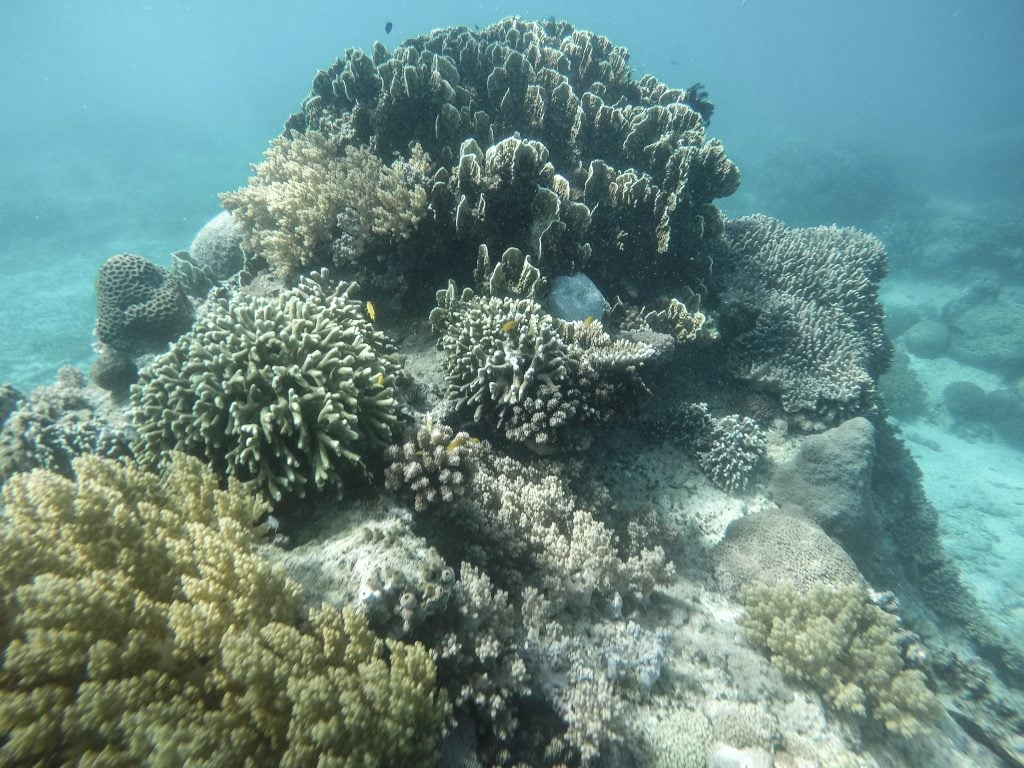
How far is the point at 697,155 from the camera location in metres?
8.02

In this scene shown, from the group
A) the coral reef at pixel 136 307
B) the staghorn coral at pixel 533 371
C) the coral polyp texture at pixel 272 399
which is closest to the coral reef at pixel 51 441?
the coral polyp texture at pixel 272 399

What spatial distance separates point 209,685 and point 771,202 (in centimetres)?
Result: 3841

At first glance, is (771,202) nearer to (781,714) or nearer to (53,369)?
(781,714)

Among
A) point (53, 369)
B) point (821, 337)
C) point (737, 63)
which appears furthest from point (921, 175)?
point (737, 63)

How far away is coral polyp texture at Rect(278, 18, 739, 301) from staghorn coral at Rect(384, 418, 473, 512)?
10.1ft

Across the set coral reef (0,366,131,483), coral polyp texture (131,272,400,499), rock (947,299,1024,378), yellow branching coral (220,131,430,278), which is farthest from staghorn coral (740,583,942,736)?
rock (947,299,1024,378)

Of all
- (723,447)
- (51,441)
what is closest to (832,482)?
(723,447)

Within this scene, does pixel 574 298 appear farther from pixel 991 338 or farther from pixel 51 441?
pixel 991 338

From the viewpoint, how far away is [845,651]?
14.7 feet

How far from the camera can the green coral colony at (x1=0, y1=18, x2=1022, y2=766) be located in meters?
2.37

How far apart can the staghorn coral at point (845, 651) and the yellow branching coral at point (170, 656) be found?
136 inches

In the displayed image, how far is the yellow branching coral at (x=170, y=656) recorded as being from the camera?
1995 mm

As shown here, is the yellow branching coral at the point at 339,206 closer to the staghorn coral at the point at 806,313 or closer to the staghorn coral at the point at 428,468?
the staghorn coral at the point at 428,468

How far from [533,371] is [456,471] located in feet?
4.33
